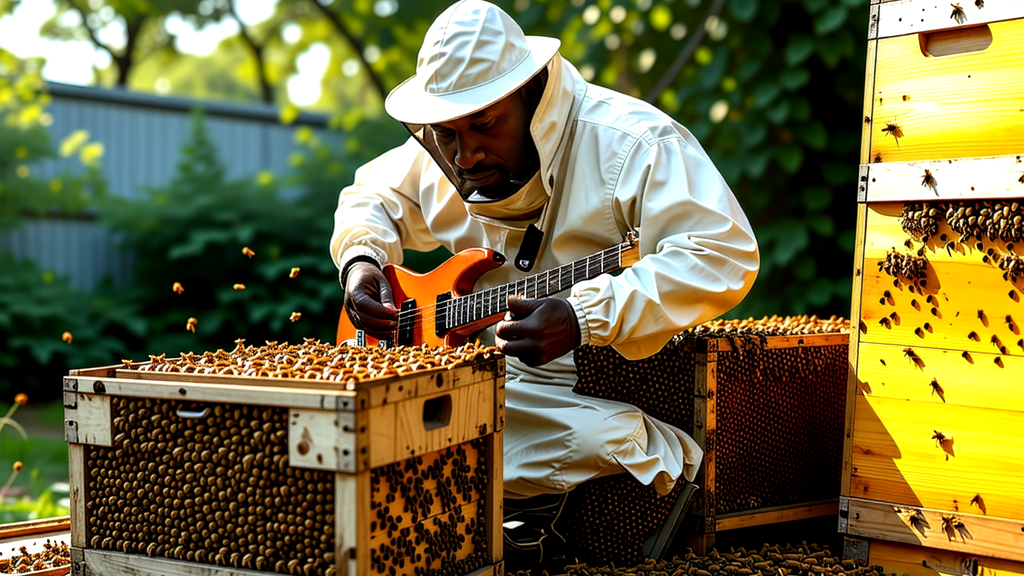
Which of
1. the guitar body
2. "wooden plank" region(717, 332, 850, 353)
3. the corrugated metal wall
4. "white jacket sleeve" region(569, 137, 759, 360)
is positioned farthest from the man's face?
the corrugated metal wall

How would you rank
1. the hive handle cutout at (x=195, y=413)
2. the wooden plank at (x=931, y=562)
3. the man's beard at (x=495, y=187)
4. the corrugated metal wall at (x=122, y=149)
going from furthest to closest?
the corrugated metal wall at (x=122, y=149), the man's beard at (x=495, y=187), the wooden plank at (x=931, y=562), the hive handle cutout at (x=195, y=413)

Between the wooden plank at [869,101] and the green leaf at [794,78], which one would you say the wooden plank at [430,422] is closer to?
the wooden plank at [869,101]

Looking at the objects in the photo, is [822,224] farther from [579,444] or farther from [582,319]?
[582,319]

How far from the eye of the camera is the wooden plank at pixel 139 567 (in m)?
2.39

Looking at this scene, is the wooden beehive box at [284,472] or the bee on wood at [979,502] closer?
the wooden beehive box at [284,472]

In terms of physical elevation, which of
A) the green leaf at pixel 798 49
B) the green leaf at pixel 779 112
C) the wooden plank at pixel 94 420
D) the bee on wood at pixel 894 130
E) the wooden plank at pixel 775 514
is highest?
the green leaf at pixel 798 49

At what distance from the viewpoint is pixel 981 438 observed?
114 inches

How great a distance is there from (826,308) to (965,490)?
3663 mm

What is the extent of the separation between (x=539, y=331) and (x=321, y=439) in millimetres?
711

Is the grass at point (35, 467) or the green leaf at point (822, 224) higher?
the green leaf at point (822, 224)

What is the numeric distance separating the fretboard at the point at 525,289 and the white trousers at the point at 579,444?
288 millimetres

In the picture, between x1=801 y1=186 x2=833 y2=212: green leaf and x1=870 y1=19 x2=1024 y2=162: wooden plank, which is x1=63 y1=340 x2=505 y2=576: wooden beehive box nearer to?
x1=870 y1=19 x2=1024 y2=162: wooden plank

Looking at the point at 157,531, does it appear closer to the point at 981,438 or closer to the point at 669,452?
the point at 669,452

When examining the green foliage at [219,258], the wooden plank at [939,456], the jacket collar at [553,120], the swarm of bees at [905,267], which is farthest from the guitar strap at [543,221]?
the green foliage at [219,258]
